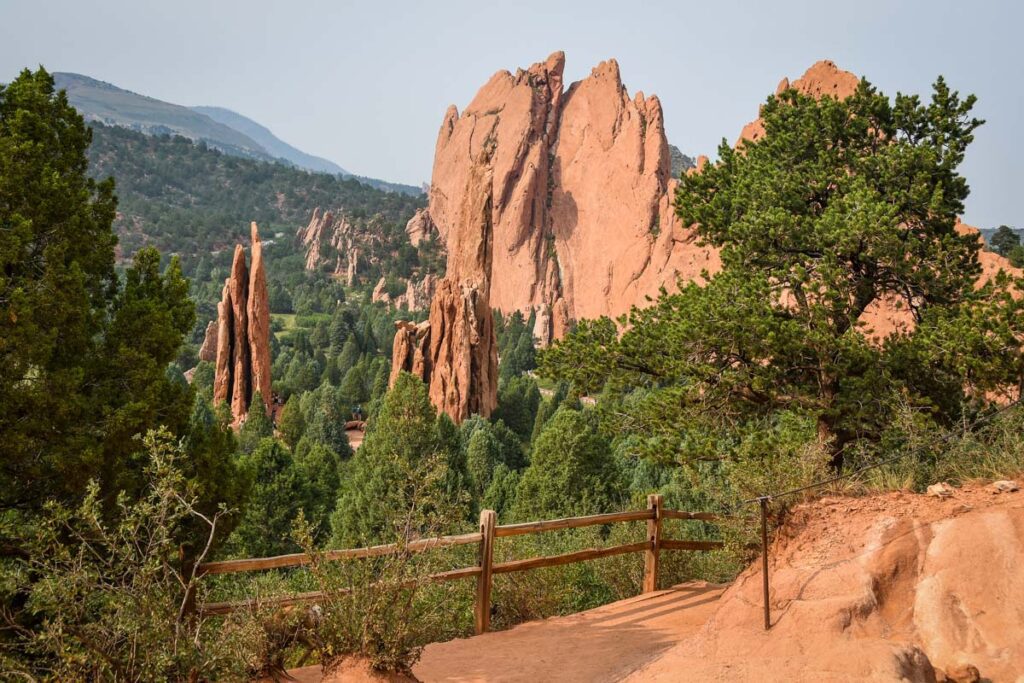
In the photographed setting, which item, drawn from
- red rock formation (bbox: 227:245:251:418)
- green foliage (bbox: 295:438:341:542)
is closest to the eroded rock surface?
green foliage (bbox: 295:438:341:542)

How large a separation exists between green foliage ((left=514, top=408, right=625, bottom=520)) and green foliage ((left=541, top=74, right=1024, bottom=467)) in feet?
43.9

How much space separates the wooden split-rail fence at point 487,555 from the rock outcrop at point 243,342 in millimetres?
44252

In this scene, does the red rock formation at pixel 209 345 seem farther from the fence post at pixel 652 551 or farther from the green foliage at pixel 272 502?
the fence post at pixel 652 551

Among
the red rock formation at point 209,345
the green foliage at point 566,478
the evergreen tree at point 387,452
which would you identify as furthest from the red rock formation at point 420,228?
the green foliage at point 566,478

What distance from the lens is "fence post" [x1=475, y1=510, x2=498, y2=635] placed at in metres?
9.20

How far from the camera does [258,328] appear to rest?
52.8 metres

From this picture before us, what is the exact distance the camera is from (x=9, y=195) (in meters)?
8.24

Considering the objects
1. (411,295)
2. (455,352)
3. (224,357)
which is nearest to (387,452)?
(455,352)

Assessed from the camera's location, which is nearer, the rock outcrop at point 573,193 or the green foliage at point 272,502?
the green foliage at point 272,502

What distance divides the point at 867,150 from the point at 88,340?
11.7m

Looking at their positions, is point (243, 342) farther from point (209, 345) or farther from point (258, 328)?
point (209, 345)

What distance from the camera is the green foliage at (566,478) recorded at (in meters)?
26.9

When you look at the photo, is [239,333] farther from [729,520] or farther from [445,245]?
[445,245]

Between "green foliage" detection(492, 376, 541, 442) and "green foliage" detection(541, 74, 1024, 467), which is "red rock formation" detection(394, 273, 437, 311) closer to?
"green foliage" detection(492, 376, 541, 442)
